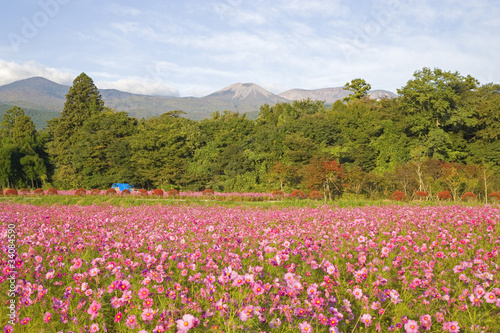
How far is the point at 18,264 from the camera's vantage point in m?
3.21

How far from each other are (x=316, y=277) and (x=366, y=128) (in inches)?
1098

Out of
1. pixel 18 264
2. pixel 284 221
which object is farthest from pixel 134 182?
pixel 18 264

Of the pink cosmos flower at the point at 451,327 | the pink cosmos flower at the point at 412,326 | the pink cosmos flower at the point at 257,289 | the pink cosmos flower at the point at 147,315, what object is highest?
the pink cosmos flower at the point at 257,289

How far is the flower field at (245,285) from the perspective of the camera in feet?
7.79

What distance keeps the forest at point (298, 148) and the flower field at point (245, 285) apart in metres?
16.5

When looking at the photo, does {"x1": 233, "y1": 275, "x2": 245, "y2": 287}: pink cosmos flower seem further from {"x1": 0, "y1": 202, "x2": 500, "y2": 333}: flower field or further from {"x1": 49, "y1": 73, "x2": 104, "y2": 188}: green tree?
{"x1": 49, "y1": 73, "x2": 104, "y2": 188}: green tree

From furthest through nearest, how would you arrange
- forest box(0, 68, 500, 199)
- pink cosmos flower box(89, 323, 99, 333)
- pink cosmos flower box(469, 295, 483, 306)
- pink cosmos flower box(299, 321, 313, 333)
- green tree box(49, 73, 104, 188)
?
green tree box(49, 73, 104, 188)
forest box(0, 68, 500, 199)
pink cosmos flower box(469, 295, 483, 306)
pink cosmos flower box(89, 323, 99, 333)
pink cosmos flower box(299, 321, 313, 333)

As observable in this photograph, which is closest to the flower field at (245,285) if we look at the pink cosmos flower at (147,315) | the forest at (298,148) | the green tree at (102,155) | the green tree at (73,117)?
the pink cosmos flower at (147,315)

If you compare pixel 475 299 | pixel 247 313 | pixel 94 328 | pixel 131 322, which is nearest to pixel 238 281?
pixel 247 313

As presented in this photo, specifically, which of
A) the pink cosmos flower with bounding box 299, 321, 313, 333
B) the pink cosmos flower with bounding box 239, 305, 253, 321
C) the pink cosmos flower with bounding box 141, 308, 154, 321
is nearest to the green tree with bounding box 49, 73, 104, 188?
the pink cosmos flower with bounding box 141, 308, 154, 321

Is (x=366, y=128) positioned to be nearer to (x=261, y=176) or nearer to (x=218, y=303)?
(x=261, y=176)

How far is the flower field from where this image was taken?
2.37 m

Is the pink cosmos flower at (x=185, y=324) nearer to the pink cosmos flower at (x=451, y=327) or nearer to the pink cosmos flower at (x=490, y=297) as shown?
the pink cosmos flower at (x=451, y=327)

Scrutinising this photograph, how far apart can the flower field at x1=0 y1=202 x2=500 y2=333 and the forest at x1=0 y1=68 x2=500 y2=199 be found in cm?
1651
